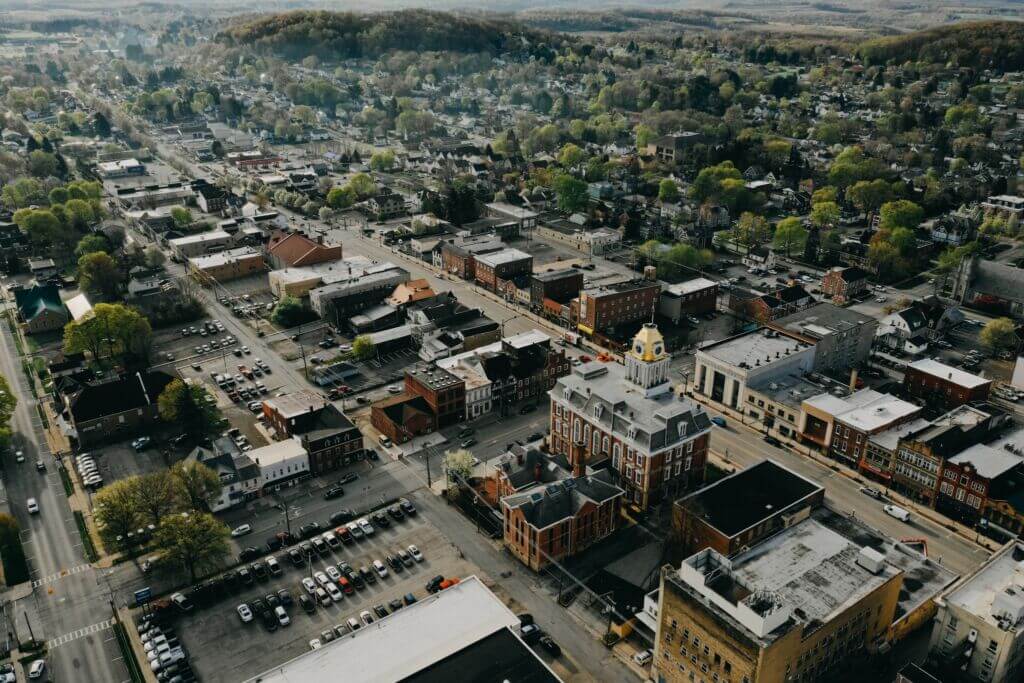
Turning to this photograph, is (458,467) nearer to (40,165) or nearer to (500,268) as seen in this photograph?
(500,268)

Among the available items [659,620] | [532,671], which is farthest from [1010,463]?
[532,671]

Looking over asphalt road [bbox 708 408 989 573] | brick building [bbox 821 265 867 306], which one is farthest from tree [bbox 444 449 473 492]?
brick building [bbox 821 265 867 306]

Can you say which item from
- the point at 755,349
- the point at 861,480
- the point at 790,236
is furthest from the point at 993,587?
the point at 790,236

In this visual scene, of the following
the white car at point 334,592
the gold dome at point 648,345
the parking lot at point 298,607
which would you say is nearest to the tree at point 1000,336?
the gold dome at point 648,345

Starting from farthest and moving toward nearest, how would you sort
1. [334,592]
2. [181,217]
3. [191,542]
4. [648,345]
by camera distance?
[181,217], [648,345], [334,592], [191,542]

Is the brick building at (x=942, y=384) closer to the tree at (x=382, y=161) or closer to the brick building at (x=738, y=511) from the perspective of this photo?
the brick building at (x=738, y=511)

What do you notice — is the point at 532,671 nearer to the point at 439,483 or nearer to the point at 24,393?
the point at 439,483
